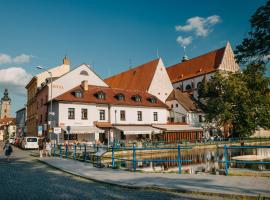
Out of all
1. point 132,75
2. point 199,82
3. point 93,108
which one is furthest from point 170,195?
point 199,82

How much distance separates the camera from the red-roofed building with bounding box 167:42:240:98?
6794 centimetres

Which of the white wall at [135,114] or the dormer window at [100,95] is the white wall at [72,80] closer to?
the dormer window at [100,95]

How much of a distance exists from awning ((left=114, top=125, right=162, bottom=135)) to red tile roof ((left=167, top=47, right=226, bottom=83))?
32029mm

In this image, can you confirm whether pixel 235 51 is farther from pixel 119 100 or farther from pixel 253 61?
pixel 119 100

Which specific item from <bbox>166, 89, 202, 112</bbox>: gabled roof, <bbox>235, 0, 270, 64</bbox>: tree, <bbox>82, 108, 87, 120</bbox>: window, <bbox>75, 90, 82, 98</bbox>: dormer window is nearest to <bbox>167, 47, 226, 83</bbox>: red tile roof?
<bbox>166, 89, 202, 112</bbox>: gabled roof

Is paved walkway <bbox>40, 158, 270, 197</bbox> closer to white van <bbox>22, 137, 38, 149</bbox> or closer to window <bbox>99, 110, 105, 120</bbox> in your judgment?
white van <bbox>22, 137, 38, 149</bbox>

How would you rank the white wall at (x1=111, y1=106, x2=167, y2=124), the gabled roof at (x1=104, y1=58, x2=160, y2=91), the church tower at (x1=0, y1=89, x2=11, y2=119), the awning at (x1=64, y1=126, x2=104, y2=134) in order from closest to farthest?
the awning at (x1=64, y1=126, x2=104, y2=134), the white wall at (x1=111, y1=106, x2=167, y2=124), the gabled roof at (x1=104, y1=58, x2=160, y2=91), the church tower at (x1=0, y1=89, x2=11, y2=119)

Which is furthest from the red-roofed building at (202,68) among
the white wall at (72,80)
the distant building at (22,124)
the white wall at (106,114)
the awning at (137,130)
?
the distant building at (22,124)

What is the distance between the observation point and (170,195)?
9008 millimetres

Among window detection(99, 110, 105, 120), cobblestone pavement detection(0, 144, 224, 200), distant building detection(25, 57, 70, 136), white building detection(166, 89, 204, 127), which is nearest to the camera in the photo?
cobblestone pavement detection(0, 144, 224, 200)

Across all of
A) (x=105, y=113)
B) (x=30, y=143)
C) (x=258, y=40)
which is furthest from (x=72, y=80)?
(x=258, y=40)

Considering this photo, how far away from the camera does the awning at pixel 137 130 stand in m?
39.7

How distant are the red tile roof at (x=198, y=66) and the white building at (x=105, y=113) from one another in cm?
2713

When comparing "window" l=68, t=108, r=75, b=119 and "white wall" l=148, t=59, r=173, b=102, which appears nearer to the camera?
"window" l=68, t=108, r=75, b=119
